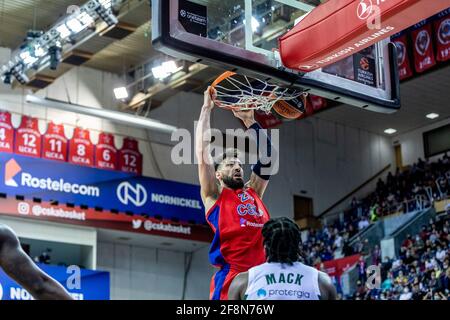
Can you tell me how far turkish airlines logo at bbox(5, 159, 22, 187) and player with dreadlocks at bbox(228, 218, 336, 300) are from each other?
1846cm

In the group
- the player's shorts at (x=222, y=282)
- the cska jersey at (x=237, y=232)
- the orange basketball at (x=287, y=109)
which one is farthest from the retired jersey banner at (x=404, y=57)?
the player's shorts at (x=222, y=282)

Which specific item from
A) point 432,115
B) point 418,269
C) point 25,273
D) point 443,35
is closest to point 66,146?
point 418,269

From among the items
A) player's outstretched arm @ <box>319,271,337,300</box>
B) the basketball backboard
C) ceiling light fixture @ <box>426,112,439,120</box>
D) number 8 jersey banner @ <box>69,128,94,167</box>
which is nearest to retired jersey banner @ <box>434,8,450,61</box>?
ceiling light fixture @ <box>426,112,439,120</box>

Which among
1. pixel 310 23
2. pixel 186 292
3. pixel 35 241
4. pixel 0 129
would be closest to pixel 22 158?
pixel 0 129

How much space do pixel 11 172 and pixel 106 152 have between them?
11.8ft

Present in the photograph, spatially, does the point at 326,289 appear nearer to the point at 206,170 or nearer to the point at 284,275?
the point at 284,275

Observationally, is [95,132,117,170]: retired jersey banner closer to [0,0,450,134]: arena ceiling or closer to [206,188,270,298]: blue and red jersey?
[0,0,450,134]: arena ceiling

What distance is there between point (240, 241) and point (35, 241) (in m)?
18.1

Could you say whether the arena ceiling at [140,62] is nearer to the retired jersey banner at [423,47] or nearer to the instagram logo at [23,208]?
the retired jersey banner at [423,47]

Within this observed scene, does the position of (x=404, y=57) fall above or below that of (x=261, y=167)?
above

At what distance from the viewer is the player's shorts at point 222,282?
6.05 metres

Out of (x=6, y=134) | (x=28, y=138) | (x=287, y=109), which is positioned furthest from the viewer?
(x=28, y=138)

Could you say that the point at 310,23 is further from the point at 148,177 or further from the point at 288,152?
the point at 288,152

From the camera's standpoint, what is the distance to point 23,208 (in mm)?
22109
